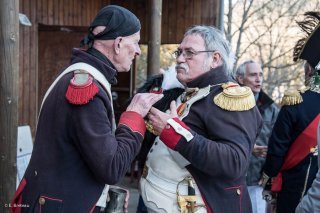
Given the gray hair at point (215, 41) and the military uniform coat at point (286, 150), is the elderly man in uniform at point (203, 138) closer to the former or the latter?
the gray hair at point (215, 41)

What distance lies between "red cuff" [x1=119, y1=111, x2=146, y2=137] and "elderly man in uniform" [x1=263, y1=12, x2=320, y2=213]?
5.33ft

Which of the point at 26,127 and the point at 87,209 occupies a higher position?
the point at 87,209

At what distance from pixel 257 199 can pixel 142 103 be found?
2.71 m

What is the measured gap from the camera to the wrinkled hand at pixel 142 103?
2.05 m

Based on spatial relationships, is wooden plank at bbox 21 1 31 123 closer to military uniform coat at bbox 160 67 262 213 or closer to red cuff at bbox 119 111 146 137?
military uniform coat at bbox 160 67 262 213

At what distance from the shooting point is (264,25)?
17.3m

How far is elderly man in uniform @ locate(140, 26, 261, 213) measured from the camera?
2137 mm

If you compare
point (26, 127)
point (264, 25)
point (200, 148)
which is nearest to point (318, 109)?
point (200, 148)

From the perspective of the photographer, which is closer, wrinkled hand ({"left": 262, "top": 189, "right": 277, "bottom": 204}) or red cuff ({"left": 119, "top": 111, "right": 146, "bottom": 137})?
red cuff ({"left": 119, "top": 111, "right": 146, "bottom": 137})

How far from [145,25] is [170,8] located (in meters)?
0.53

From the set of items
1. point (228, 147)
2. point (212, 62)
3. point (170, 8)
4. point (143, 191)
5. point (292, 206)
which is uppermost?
point (170, 8)

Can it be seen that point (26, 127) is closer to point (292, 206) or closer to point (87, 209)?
point (292, 206)

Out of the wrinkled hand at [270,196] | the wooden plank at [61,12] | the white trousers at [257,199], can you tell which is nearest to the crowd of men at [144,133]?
the wrinkled hand at [270,196]

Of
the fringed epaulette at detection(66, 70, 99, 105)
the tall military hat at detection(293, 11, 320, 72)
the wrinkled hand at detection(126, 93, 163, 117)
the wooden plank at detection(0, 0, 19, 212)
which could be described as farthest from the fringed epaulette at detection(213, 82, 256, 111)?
the wooden plank at detection(0, 0, 19, 212)
